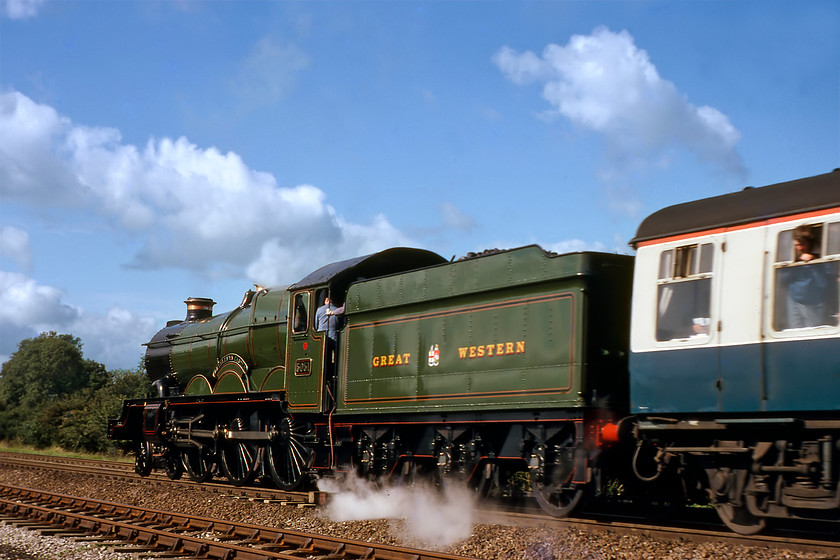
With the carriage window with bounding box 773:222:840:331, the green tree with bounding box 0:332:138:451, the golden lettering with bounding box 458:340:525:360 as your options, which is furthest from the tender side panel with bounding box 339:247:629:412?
the green tree with bounding box 0:332:138:451

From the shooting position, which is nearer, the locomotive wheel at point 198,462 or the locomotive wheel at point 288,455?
the locomotive wheel at point 288,455

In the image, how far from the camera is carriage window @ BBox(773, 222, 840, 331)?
743 centimetres

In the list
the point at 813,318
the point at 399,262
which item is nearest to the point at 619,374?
the point at 813,318

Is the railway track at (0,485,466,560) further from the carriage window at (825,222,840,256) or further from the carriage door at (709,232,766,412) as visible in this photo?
the carriage window at (825,222,840,256)

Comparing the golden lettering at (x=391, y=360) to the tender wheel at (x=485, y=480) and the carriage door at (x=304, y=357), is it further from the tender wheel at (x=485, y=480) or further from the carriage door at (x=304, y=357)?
the tender wheel at (x=485, y=480)

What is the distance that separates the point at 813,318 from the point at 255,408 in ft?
37.1

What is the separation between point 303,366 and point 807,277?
29.2ft

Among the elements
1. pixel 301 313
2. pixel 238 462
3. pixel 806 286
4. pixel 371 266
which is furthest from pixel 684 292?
pixel 238 462

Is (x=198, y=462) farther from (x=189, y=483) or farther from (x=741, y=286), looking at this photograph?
(x=741, y=286)

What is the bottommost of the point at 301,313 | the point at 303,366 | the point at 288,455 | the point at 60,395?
the point at 60,395

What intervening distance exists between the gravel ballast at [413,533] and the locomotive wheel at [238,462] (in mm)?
1014

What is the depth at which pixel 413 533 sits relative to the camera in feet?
33.8

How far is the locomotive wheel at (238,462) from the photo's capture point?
16344mm

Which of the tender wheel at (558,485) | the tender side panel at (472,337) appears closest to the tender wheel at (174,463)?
the tender side panel at (472,337)
